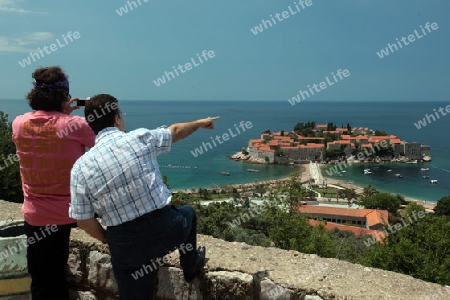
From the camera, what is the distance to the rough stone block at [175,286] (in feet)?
7.57

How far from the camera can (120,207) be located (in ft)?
5.80

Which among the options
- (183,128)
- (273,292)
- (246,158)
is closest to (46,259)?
(183,128)

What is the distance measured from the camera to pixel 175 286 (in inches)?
91.7

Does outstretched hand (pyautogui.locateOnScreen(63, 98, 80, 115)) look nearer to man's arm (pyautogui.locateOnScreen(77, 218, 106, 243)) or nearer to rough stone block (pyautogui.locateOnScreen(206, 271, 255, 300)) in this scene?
man's arm (pyautogui.locateOnScreen(77, 218, 106, 243))

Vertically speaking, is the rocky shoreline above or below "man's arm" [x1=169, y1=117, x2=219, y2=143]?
below

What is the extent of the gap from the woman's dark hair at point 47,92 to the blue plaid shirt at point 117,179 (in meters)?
0.47

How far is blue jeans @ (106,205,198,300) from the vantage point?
1.82 meters

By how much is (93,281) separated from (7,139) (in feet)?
21.5

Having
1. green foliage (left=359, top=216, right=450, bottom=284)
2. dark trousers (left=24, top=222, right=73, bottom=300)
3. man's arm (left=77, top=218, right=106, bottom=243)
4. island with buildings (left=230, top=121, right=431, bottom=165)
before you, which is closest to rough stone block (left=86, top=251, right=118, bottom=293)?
dark trousers (left=24, top=222, right=73, bottom=300)

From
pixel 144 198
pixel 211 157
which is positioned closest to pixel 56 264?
pixel 144 198

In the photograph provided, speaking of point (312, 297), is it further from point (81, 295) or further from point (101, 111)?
point (81, 295)

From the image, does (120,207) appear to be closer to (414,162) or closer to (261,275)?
(261,275)

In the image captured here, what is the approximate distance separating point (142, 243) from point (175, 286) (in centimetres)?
64

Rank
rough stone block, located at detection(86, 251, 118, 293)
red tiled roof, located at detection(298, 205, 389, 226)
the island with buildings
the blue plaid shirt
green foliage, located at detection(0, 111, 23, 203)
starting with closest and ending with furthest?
1. the blue plaid shirt
2. rough stone block, located at detection(86, 251, 118, 293)
3. green foliage, located at detection(0, 111, 23, 203)
4. red tiled roof, located at detection(298, 205, 389, 226)
5. the island with buildings
